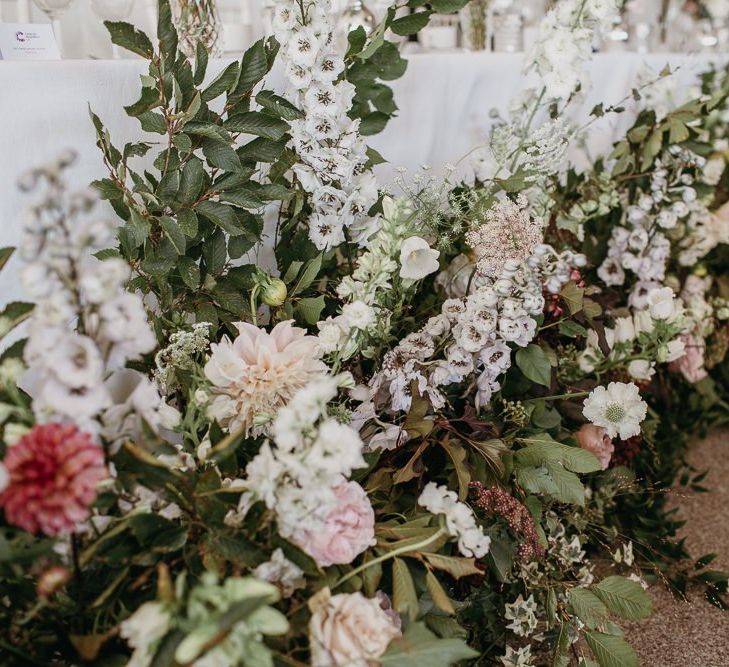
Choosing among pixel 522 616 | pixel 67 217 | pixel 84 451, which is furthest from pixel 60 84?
pixel 522 616

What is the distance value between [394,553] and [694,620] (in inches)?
27.6

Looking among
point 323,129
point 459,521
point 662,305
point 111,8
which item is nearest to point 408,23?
point 323,129

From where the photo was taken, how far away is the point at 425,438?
35.1 inches

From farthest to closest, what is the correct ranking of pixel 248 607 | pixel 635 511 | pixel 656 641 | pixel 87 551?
pixel 635 511 → pixel 656 641 → pixel 87 551 → pixel 248 607

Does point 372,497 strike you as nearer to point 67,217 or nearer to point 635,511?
point 67,217

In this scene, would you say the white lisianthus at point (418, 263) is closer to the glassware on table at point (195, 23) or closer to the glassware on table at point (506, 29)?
the glassware on table at point (195, 23)

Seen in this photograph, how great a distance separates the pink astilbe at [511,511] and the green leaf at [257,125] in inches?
18.6

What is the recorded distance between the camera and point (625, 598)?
0.86 metres

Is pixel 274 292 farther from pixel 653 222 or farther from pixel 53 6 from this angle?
pixel 653 222

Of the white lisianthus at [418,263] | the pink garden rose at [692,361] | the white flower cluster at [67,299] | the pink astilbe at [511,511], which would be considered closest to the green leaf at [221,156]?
the white lisianthus at [418,263]

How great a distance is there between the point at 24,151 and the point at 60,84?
9cm

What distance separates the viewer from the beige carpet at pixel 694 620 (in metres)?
1.07

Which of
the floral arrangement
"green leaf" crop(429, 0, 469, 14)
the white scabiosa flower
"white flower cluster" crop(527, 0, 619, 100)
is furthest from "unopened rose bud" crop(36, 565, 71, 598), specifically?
"white flower cluster" crop(527, 0, 619, 100)

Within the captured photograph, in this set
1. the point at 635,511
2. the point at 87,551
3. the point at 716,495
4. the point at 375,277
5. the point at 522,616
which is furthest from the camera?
the point at 716,495
